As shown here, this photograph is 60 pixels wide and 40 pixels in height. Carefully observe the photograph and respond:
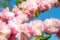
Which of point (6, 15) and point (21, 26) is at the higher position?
point (6, 15)

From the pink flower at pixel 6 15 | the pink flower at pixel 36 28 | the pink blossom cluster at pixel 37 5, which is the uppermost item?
the pink blossom cluster at pixel 37 5

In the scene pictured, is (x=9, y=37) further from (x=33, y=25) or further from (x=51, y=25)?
(x=51, y=25)

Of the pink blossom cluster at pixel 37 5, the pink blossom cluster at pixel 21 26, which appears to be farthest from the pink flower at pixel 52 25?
the pink blossom cluster at pixel 37 5

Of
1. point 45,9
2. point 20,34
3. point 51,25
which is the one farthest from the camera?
point 45,9

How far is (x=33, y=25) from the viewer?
1.25m

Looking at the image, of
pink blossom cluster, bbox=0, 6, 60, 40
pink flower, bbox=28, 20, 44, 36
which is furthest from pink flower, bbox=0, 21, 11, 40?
pink flower, bbox=28, 20, 44, 36

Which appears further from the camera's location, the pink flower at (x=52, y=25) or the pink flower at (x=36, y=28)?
the pink flower at (x=52, y=25)

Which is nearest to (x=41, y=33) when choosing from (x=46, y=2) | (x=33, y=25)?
(x=33, y=25)

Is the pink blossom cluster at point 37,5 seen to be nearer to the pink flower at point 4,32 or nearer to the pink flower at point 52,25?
the pink flower at point 52,25

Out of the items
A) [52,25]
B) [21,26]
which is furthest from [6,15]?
[52,25]

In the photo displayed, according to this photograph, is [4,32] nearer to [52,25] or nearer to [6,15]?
[6,15]

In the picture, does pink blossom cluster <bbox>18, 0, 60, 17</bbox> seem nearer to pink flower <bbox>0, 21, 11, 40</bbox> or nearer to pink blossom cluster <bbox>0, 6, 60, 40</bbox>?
pink blossom cluster <bbox>0, 6, 60, 40</bbox>

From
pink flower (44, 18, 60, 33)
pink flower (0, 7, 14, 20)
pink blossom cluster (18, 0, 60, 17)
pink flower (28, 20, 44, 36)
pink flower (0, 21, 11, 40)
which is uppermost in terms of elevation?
pink blossom cluster (18, 0, 60, 17)

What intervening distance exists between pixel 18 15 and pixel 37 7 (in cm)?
16
